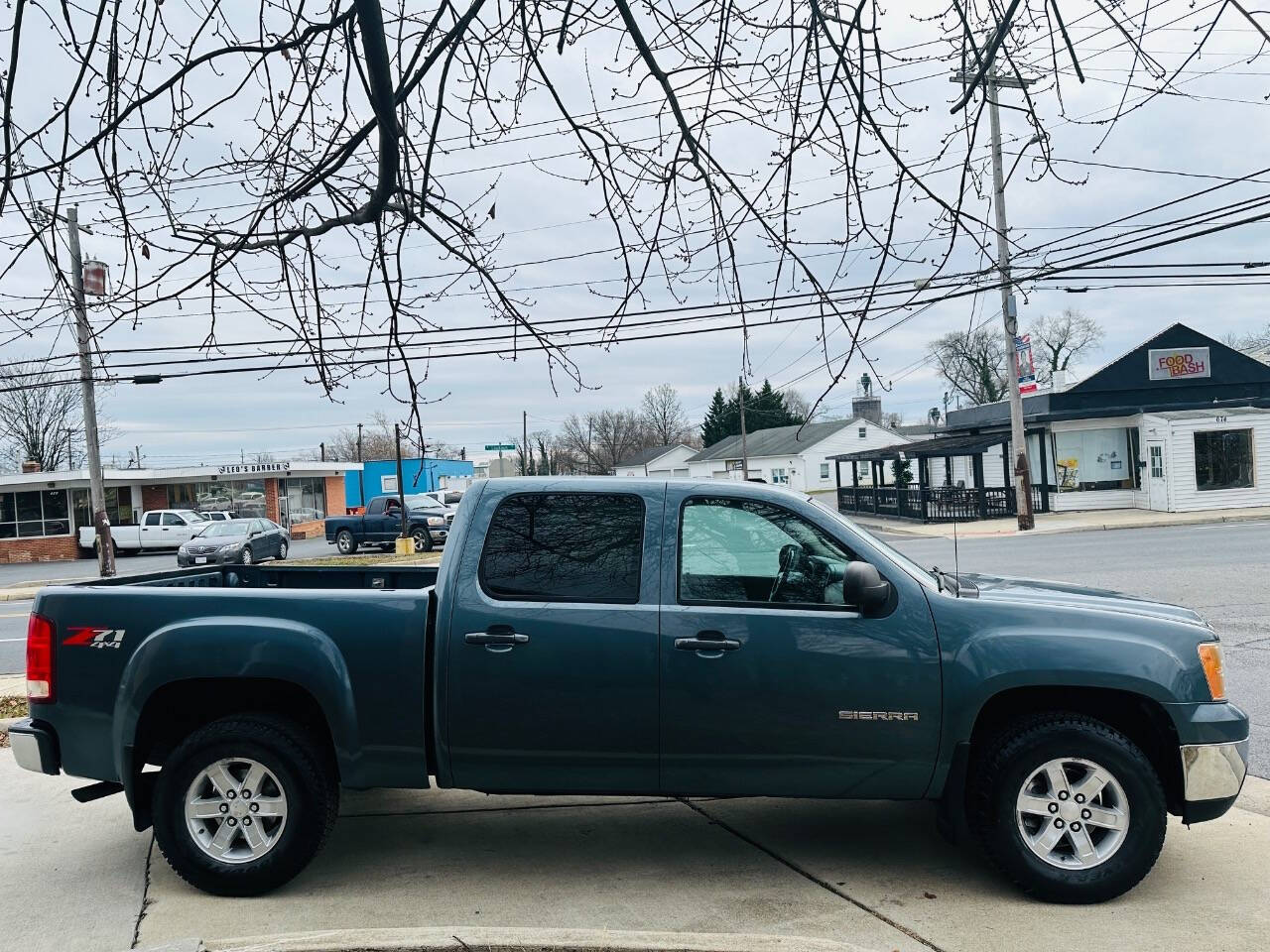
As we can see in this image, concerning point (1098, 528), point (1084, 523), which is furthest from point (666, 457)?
point (1098, 528)

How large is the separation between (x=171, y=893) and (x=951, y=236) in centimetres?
429

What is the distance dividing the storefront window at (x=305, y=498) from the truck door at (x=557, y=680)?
50.9 meters

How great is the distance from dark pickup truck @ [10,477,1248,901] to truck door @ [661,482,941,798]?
0.01m

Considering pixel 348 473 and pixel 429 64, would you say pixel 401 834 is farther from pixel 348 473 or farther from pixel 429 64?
pixel 348 473

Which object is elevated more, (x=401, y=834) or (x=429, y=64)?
(x=429, y=64)

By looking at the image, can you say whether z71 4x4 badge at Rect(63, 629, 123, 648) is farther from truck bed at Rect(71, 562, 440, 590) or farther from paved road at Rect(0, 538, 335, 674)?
paved road at Rect(0, 538, 335, 674)

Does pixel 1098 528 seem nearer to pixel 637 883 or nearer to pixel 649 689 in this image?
pixel 637 883

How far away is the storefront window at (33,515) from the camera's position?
4562 cm

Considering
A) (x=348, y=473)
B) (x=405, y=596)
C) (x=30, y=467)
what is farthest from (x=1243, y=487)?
(x=30, y=467)

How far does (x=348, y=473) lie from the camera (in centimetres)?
5950

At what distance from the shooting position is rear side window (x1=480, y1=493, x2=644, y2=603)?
4.60 meters

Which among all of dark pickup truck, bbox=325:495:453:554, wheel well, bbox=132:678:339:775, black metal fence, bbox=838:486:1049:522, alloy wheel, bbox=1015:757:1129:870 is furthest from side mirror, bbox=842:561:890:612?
black metal fence, bbox=838:486:1049:522

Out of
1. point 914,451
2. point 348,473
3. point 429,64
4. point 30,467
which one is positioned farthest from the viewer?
point 348,473

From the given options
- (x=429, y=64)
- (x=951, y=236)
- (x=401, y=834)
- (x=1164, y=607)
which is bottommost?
(x=401, y=834)
